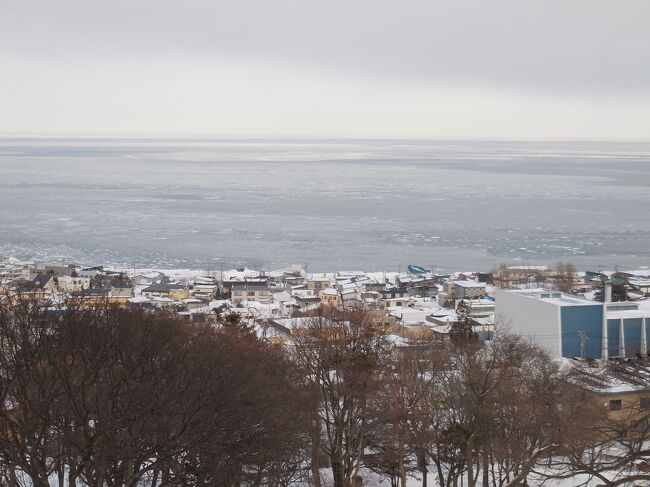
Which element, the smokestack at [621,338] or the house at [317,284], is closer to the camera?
the smokestack at [621,338]

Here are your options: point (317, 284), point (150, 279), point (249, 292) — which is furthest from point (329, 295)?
point (150, 279)

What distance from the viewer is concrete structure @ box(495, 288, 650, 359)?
44.2ft

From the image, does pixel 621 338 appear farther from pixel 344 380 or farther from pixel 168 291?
pixel 168 291

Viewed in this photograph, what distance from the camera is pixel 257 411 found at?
5305 mm

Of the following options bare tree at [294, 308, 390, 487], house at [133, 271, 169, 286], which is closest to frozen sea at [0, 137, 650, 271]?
house at [133, 271, 169, 286]

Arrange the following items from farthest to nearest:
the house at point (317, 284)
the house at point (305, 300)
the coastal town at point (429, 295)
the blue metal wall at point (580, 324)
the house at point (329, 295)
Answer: the house at point (317, 284)
the house at point (329, 295)
the house at point (305, 300)
the coastal town at point (429, 295)
the blue metal wall at point (580, 324)

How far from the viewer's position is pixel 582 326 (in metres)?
13.9

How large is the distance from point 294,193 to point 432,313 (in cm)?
2850

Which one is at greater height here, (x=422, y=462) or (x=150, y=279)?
(x=422, y=462)

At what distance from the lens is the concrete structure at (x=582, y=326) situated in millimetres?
13469

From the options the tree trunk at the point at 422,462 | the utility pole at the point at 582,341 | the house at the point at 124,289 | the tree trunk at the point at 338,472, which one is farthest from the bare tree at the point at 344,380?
the house at the point at 124,289

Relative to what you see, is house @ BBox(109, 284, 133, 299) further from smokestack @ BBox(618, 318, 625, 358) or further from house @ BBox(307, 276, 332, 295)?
smokestack @ BBox(618, 318, 625, 358)

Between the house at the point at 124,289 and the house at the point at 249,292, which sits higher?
the house at the point at 124,289

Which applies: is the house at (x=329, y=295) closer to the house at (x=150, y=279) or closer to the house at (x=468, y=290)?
the house at (x=468, y=290)
